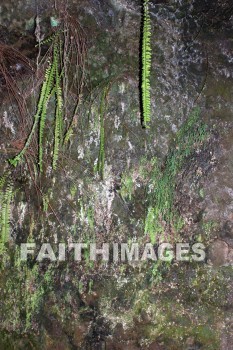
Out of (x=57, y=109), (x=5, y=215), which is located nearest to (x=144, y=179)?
(x=57, y=109)

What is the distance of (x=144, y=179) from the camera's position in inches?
83.7

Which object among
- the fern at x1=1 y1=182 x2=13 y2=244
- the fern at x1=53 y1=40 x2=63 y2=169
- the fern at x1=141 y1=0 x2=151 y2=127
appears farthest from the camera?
the fern at x1=1 y1=182 x2=13 y2=244

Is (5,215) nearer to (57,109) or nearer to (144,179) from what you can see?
(57,109)

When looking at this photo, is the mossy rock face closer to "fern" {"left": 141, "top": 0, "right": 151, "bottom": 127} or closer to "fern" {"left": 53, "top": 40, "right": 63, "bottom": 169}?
"fern" {"left": 53, "top": 40, "right": 63, "bottom": 169}

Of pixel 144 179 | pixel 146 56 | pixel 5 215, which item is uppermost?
pixel 146 56

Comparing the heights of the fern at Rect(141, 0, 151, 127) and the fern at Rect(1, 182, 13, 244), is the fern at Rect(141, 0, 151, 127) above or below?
above

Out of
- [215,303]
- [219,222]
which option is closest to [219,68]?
[219,222]

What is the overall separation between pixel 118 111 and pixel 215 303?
1.21m

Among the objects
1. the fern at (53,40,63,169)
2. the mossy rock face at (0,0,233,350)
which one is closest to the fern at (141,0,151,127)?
the mossy rock face at (0,0,233,350)

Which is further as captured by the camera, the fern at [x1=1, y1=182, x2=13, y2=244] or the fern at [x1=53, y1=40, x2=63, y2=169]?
the fern at [x1=1, y1=182, x2=13, y2=244]

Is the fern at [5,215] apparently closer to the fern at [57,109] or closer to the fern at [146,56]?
the fern at [57,109]

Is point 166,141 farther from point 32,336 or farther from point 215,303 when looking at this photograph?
point 32,336

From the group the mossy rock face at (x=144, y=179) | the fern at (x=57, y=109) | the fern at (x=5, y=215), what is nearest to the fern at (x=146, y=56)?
the mossy rock face at (x=144, y=179)

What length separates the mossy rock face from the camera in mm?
2045
